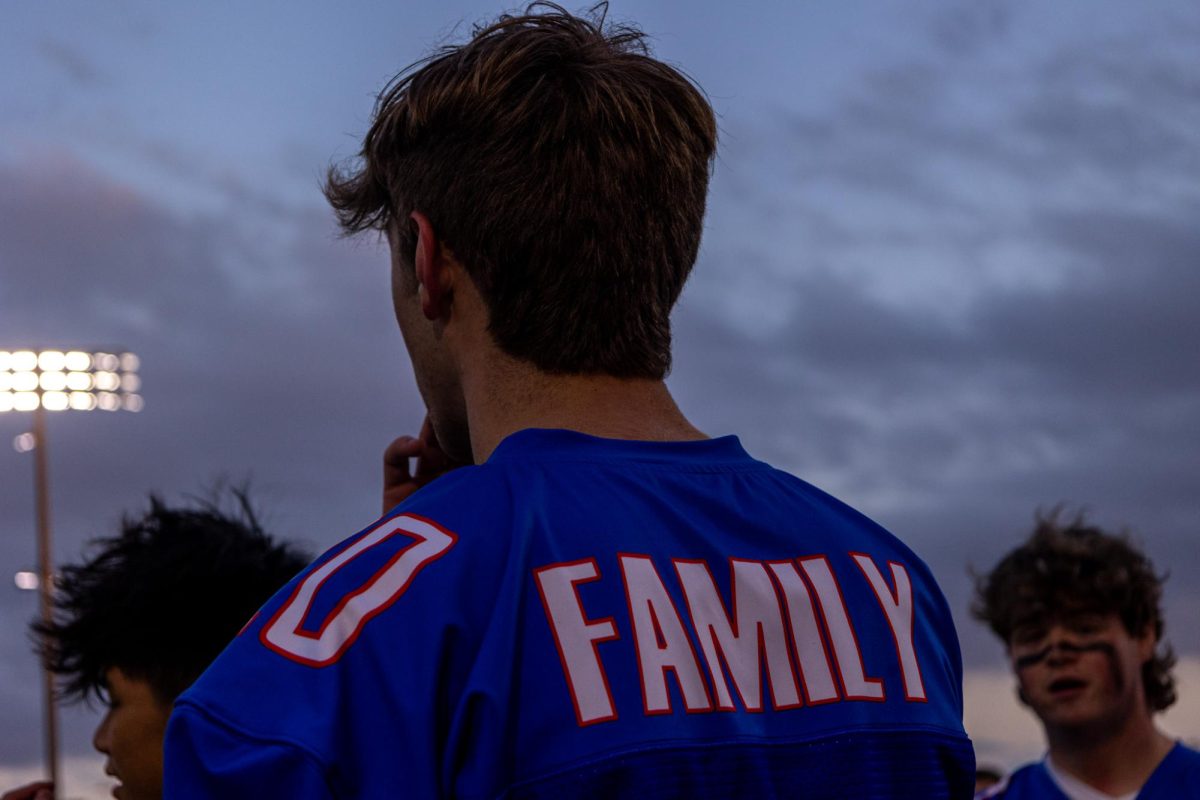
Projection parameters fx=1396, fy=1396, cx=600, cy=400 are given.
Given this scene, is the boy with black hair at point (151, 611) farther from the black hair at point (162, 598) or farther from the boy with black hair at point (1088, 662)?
the boy with black hair at point (1088, 662)

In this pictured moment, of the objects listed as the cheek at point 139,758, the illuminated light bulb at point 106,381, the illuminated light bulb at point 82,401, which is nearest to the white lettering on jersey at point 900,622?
the cheek at point 139,758

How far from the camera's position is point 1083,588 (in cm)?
532

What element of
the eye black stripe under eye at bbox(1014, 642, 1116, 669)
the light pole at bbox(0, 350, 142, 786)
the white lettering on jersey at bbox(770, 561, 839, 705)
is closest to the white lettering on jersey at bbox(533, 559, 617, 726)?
the white lettering on jersey at bbox(770, 561, 839, 705)

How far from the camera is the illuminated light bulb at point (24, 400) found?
23703mm

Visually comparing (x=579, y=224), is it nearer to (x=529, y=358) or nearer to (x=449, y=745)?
(x=529, y=358)

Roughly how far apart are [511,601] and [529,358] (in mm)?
357

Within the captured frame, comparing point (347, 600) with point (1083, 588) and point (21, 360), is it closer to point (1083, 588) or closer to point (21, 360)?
point (1083, 588)

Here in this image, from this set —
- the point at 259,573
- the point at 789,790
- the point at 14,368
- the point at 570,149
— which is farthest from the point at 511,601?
the point at 14,368

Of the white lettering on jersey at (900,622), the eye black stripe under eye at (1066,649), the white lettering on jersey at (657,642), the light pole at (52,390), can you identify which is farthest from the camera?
the light pole at (52,390)

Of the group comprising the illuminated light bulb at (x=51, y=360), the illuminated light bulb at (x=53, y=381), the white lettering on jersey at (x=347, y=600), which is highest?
the illuminated light bulb at (x=51, y=360)

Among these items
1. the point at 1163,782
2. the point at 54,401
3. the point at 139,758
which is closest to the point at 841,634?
the point at 139,758

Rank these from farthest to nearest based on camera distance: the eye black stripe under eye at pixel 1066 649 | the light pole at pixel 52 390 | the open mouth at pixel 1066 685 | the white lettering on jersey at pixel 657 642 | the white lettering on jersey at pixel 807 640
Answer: the light pole at pixel 52 390 < the eye black stripe under eye at pixel 1066 649 < the open mouth at pixel 1066 685 < the white lettering on jersey at pixel 807 640 < the white lettering on jersey at pixel 657 642

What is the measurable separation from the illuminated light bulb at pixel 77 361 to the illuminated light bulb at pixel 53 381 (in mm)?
199

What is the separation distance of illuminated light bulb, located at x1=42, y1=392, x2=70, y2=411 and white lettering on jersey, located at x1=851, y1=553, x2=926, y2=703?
78.5 ft
